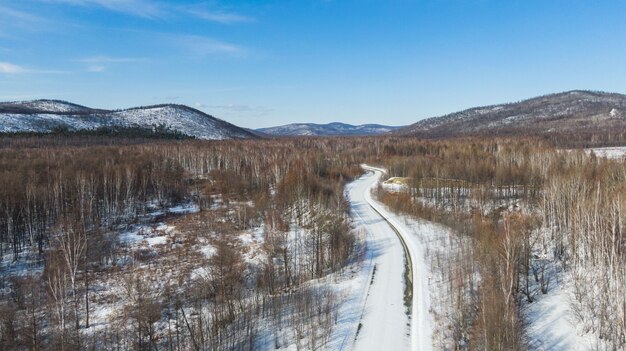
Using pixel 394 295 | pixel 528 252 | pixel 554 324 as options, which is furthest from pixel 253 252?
pixel 554 324

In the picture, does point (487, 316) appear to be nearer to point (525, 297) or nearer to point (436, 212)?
point (525, 297)

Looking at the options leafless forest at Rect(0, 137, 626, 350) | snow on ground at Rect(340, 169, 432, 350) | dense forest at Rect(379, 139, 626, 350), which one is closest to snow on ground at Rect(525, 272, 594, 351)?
dense forest at Rect(379, 139, 626, 350)

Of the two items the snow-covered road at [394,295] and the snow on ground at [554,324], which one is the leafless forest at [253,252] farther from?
the snow-covered road at [394,295]

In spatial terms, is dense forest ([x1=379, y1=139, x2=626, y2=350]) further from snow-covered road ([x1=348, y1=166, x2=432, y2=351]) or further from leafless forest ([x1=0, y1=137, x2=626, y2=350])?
snow-covered road ([x1=348, y1=166, x2=432, y2=351])

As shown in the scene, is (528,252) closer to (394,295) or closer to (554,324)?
(554,324)

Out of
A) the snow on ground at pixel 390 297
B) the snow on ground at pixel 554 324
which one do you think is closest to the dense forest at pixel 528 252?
the snow on ground at pixel 554 324
